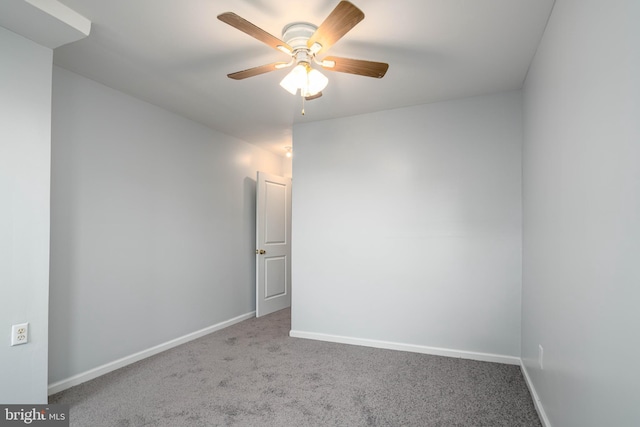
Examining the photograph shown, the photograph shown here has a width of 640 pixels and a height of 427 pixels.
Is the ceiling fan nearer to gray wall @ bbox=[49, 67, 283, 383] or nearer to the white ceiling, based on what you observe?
the white ceiling

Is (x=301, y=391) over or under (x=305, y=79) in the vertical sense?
under

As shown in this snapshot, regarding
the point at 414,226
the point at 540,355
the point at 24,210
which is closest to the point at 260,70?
the point at 24,210

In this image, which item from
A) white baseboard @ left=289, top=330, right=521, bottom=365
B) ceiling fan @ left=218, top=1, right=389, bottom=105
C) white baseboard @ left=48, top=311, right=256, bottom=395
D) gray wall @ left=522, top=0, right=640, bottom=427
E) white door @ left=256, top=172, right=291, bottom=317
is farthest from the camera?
white door @ left=256, top=172, right=291, bottom=317

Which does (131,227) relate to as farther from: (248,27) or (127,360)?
(248,27)

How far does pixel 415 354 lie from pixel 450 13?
279cm

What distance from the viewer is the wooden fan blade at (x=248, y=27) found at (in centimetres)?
161

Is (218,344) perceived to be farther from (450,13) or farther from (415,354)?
(450,13)

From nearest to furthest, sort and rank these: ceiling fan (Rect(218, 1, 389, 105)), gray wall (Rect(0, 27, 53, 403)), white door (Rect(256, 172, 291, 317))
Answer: ceiling fan (Rect(218, 1, 389, 105))
gray wall (Rect(0, 27, 53, 403))
white door (Rect(256, 172, 291, 317))

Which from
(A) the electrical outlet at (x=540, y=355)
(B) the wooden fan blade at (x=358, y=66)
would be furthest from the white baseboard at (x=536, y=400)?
(B) the wooden fan blade at (x=358, y=66)

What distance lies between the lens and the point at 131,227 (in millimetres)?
3174

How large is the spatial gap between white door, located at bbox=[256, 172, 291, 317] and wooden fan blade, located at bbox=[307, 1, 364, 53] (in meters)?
2.97

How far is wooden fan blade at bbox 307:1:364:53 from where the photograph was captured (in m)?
1.57

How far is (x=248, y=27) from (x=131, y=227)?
2213 millimetres

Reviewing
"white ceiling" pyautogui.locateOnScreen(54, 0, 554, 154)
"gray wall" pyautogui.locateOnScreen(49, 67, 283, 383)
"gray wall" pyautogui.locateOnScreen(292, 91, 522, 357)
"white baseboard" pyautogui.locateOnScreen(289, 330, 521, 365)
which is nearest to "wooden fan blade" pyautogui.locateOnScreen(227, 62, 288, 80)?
"white ceiling" pyautogui.locateOnScreen(54, 0, 554, 154)
